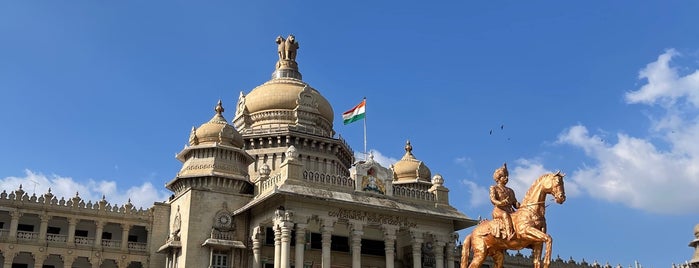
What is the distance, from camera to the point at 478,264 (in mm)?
26000

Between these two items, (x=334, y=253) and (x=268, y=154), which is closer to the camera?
(x=334, y=253)

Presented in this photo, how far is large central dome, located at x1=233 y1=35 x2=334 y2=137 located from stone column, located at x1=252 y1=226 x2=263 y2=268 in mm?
14997

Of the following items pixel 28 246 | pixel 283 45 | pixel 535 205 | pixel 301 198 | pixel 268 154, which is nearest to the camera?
pixel 535 205

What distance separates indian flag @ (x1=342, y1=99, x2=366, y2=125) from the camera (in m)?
51.3

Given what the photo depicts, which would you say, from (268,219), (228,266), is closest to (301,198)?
(268,219)

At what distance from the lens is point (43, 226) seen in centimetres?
4591

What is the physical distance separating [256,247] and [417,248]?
9.57 m

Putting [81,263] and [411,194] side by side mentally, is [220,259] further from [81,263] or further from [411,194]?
[411,194]

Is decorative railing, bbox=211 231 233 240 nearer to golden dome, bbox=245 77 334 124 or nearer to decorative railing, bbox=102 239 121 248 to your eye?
decorative railing, bbox=102 239 121 248

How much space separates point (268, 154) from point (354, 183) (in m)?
13.5

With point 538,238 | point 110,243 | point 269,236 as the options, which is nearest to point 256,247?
point 269,236

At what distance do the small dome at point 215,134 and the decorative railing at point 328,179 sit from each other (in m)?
7.51

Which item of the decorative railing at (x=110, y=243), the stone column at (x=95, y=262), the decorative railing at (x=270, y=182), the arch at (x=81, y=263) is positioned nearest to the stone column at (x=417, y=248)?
the decorative railing at (x=270, y=182)

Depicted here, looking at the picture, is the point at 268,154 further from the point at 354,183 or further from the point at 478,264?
the point at 478,264
